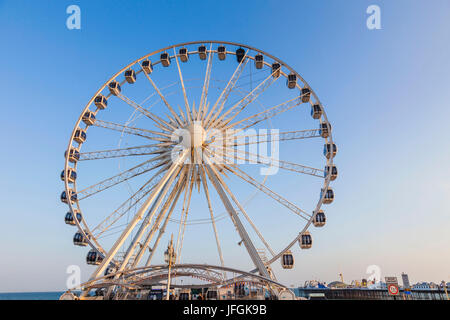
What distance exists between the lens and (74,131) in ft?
66.9

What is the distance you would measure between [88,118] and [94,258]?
9858 millimetres

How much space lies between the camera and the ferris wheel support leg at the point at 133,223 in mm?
15623

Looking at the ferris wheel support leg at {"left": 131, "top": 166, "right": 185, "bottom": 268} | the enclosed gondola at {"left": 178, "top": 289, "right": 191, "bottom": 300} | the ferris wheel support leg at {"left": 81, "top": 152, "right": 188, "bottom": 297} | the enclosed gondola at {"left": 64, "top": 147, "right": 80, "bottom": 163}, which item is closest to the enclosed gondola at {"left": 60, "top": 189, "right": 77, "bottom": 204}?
the enclosed gondola at {"left": 64, "top": 147, "right": 80, "bottom": 163}

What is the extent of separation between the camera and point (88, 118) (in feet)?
67.8

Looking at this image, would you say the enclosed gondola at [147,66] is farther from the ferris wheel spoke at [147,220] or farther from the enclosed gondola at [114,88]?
the ferris wheel spoke at [147,220]

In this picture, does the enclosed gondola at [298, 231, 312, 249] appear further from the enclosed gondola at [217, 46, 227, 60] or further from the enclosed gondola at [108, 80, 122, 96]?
the enclosed gondola at [108, 80, 122, 96]

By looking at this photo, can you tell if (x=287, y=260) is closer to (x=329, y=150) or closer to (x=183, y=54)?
(x=329, y=150)

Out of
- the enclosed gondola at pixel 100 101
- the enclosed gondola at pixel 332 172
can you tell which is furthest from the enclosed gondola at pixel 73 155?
the enclosed gondola at pixel 332 172

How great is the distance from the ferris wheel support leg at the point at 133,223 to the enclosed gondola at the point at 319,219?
971 cm

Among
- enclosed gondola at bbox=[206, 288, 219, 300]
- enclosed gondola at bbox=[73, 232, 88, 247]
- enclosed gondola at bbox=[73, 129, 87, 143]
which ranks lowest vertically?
enclosed gondola at bbox=[206, 288, 219, 300]

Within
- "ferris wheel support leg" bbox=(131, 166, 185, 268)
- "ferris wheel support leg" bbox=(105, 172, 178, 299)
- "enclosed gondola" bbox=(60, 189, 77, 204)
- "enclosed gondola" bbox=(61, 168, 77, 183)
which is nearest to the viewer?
"ferris wheel support leg" bbox=(105, 172, 178, 299)

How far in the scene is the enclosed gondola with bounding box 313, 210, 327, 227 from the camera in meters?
18.6

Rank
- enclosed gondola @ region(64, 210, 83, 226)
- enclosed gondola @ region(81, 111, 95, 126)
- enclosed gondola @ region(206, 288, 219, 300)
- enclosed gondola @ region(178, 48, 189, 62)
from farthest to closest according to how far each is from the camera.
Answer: enclosed gondola @ region(178, 48, 189, 62)
enclosed gondola @ region(81, 111, 95, 126)
enclosed gondola @ region(64, 210, 83, 226)
enclosed gondola @ region(206, 288, 219, 300)

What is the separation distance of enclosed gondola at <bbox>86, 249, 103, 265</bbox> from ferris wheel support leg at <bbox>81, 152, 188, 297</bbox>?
114 inches
